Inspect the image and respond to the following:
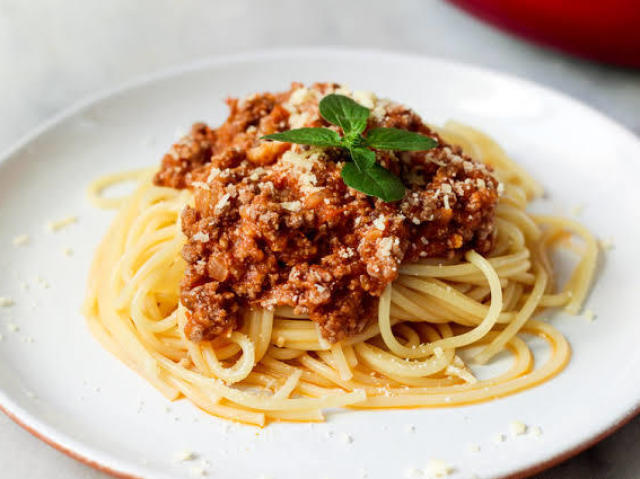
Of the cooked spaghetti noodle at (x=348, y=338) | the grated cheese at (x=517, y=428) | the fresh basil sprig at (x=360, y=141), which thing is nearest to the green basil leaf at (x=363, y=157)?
the fresh basil sprig at (x=360, y=141)

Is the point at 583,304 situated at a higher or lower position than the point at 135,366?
higher

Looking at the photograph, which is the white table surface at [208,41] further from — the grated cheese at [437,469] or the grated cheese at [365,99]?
the grated cheese at [437,469]

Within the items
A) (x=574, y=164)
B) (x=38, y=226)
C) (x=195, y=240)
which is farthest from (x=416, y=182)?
(x=38, y=226)

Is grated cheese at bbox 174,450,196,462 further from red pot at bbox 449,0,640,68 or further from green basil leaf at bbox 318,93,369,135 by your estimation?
red pot at bbox 449,0,640,68

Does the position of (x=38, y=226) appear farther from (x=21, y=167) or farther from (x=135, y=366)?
(x=135, y=366)

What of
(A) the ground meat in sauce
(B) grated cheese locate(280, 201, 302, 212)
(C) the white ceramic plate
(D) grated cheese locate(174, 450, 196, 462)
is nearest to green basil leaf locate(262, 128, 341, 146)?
(A) the ground meat in sauce

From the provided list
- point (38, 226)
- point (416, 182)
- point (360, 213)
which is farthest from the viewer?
point (38, 226)
